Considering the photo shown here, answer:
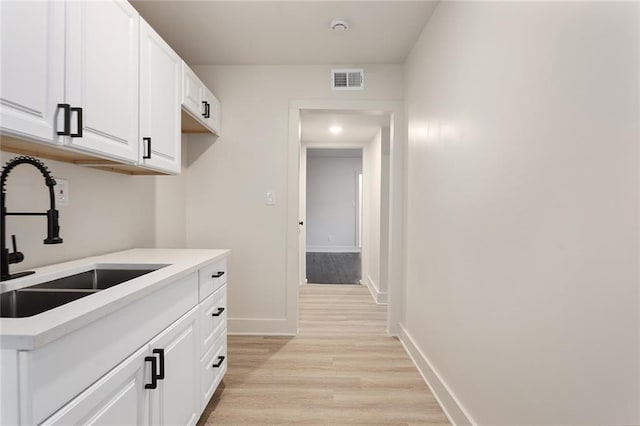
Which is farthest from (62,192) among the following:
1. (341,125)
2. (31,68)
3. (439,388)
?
(341,125)

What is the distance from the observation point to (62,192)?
162 cm

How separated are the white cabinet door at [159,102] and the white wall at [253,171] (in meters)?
0.97

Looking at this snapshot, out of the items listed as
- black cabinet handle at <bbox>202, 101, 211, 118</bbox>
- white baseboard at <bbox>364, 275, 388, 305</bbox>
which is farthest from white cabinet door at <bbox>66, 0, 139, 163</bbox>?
white baseboard at <bbox>364, 275, 388, 305</bbox>

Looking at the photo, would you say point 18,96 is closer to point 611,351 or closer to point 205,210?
point 611,351

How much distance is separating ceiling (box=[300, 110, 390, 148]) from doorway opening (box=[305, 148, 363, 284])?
130 inches

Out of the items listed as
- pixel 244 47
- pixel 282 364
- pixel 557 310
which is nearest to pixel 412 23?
pixel 244 47

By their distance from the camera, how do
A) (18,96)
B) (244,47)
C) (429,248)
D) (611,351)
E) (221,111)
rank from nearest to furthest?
1. (611,351)
2. (18,96)
3. (429,248)
4. (244,47)
5. (221,111)

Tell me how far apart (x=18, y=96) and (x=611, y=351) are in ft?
5.78

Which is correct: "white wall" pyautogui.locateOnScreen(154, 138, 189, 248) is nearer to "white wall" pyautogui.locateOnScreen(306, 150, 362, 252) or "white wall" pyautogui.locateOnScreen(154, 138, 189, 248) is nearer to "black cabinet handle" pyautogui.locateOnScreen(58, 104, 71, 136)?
"black cabinet handle" pyautogui.locateOnScreen(58, 104, 71, 136)

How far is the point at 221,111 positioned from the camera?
3.04m

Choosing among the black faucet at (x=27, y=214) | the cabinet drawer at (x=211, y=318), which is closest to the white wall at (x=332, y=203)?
the cabinet drawer at (x=211, y=318)

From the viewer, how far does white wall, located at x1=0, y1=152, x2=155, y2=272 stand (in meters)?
1.40

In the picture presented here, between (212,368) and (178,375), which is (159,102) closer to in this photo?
(178,375)

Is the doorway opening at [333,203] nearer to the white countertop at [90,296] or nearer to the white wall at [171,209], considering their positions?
the white wall at [171,209]
